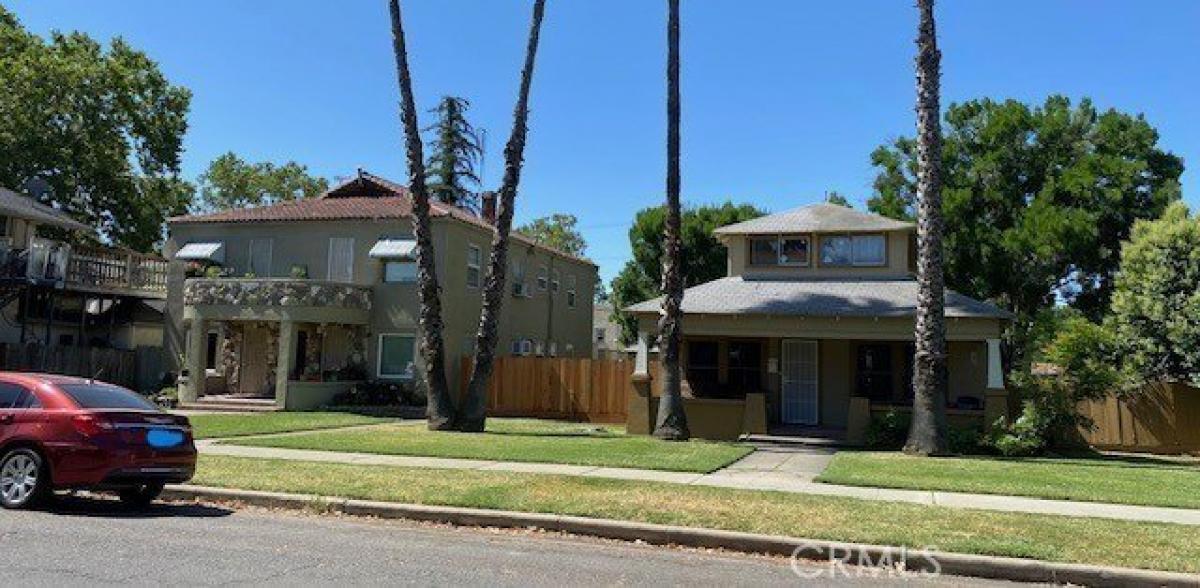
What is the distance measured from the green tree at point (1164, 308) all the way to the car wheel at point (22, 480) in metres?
21.4

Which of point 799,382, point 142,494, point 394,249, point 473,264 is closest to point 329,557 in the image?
point 142,494

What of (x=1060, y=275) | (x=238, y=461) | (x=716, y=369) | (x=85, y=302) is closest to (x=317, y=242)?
(x=85, y=302)

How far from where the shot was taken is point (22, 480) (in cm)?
952

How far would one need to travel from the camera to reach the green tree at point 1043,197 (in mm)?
30484

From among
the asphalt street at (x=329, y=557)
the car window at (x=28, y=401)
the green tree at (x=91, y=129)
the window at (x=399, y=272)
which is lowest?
the asphalt street at (x=329, y=557)

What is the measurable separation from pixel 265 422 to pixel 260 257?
32.5ft

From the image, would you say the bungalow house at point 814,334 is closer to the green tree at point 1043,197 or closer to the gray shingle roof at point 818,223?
the gray shingle roof at point 818,223

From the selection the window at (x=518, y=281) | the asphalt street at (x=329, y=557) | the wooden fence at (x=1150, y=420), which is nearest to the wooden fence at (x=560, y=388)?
the window at (x=518, y=281)

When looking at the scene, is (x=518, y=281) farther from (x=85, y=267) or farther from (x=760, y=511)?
(x=760, y=511)

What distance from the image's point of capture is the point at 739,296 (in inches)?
869

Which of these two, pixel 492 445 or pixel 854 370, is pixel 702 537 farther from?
pixel 854 370

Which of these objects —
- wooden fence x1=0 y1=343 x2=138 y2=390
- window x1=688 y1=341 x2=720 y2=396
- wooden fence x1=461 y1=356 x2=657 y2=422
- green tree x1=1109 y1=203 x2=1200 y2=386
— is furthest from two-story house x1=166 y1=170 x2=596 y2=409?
green tree x1=1109 y1=203 x2=1200 y2=386

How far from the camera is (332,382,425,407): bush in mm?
26297

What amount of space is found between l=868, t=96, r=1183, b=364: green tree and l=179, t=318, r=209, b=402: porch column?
25.4 m
